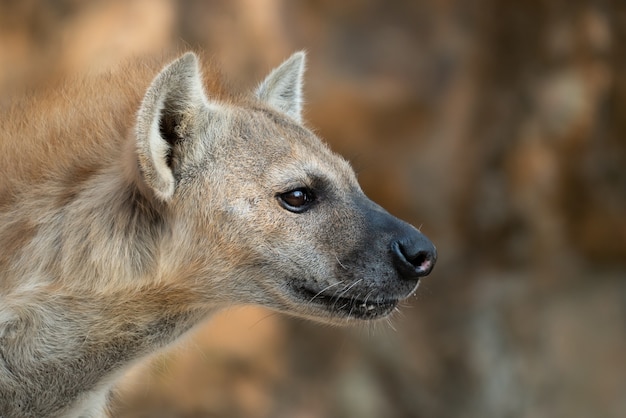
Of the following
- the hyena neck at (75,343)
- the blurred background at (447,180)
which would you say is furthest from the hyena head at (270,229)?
the blurred background at (447,180)

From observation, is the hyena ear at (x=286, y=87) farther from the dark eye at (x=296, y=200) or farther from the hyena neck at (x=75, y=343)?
the hyena neck at (x=75, y=343)

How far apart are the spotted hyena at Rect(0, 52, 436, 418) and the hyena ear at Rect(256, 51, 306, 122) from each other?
63cm

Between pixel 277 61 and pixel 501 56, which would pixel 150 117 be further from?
pixel 501 56

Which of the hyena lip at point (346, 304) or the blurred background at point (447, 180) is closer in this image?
the hyena lip at point (346, 304)

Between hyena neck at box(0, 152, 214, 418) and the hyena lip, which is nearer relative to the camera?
hyena neck at box(0, 152, 214, 418)

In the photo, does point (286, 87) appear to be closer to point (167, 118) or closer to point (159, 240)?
point (167, 118)

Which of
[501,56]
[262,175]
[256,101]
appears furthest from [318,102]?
[262,175]

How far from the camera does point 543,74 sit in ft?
21.9

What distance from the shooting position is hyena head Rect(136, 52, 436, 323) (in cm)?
312

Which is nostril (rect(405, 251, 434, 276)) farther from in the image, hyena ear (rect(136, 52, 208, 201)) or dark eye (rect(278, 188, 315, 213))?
hyena ear (rect(136, 52, 208, 201))

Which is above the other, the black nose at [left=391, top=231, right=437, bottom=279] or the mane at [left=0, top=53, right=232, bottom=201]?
the mane at [left=0, top=53, right=232, bottom=201]

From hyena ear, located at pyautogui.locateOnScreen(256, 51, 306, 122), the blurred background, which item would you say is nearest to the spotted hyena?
hyena ear, located at pyautogui.locateOnScreen(256, 51, 306, 122)

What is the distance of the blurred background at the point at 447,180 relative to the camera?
21.4ft

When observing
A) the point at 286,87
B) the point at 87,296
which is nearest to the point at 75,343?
the point at 87,296
